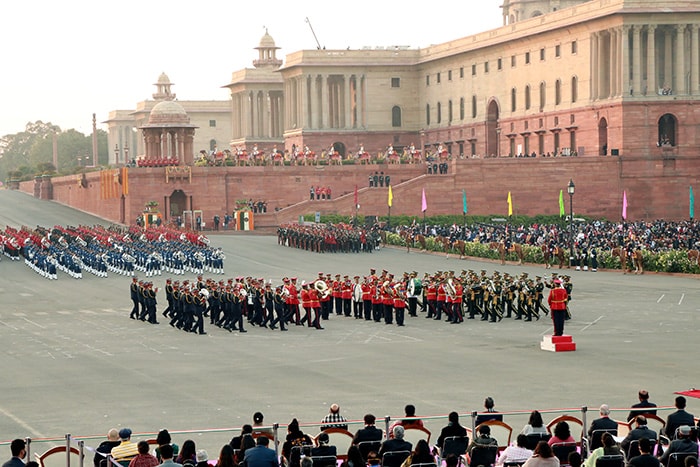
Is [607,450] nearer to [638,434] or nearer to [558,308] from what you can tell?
[638,434]

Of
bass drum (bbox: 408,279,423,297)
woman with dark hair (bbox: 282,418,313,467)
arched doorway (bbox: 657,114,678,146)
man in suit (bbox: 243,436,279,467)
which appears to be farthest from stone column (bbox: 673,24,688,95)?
man in suit (bbox: 243,436,279,467)

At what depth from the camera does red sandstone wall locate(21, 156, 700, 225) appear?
81.8 m

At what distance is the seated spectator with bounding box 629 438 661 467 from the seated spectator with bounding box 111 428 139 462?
17.1 ft

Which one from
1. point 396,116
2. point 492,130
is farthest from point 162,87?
point 492,130

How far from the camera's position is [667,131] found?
84.9 meters

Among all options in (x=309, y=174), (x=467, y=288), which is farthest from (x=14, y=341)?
(x=309, y=174)

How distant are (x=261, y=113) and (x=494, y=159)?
4528 centimetres

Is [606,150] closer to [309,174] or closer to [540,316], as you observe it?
→ [309,174]

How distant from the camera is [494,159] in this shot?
83312 millimetres

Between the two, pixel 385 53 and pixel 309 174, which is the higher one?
pixel 385 53

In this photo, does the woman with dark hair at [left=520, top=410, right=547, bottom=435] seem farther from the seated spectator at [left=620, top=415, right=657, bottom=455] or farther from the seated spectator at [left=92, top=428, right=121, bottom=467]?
the seated spectator at [left=92, top=428, right=121, bottom=467]

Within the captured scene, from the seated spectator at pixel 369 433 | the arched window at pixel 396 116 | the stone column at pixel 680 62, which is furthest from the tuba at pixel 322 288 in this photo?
the arched window at pixel 396 116

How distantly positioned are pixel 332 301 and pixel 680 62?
170 ft

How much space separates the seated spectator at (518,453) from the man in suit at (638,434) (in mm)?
1236
